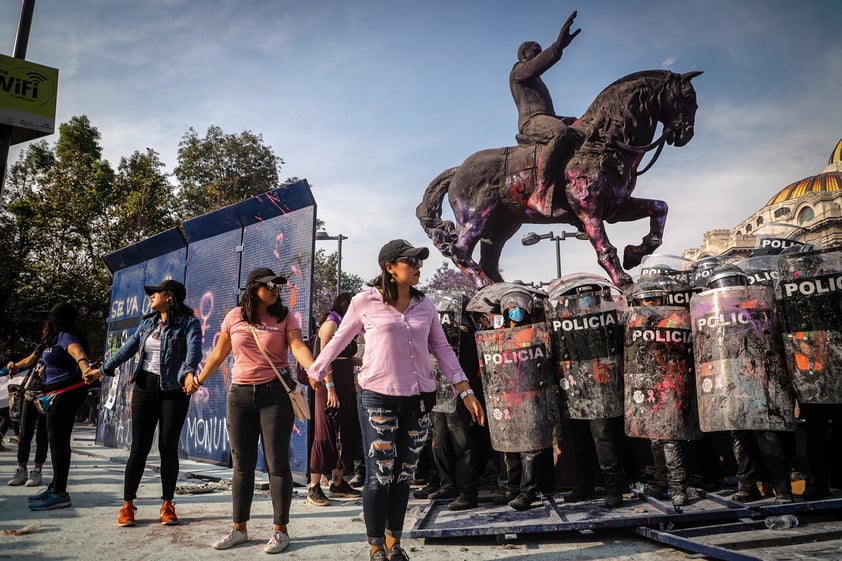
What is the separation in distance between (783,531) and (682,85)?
21.1 feet

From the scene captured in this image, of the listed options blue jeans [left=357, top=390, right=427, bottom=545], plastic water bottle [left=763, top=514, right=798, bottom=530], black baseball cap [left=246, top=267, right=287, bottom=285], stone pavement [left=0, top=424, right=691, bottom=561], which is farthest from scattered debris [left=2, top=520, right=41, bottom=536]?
plastic water bottle [left=763, top=514, right=798, bottom=530]

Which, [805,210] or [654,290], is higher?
[805,210]

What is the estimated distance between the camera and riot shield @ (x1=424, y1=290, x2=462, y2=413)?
4434 millimetres

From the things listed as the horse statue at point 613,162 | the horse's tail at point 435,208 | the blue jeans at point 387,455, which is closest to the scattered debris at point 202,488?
the blue jeans at point 387,455

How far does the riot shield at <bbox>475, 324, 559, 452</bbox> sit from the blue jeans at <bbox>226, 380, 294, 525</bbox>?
1.61 meters

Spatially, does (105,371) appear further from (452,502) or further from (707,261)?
(707,261)

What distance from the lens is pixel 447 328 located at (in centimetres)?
479

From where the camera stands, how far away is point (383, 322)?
299 centimetres

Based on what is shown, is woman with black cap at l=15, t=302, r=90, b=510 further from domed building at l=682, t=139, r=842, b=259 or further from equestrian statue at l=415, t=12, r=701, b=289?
domed building at l=682, t=139, r=842, b=259

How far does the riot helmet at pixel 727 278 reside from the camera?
3812 millimetres

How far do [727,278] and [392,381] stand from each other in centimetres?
258

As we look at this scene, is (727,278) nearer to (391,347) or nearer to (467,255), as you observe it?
(391,347)

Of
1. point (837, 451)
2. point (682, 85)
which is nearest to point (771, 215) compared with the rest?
point (682, 85)

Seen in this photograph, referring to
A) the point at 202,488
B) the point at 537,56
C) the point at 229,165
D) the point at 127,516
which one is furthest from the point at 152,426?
the point at 229,165
